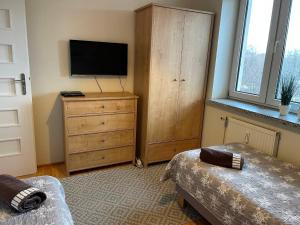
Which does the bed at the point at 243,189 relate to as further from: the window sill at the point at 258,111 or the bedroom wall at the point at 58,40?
the bedroom wall at the point at 58,40

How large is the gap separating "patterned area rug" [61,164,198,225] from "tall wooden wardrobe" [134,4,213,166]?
1.37ft

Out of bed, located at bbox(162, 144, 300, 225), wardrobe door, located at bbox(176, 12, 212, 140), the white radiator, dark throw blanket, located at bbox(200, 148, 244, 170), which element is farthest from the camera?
wardrobe door, located at bbox(176, 12, 212, 140)

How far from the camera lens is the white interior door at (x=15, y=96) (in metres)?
2.33

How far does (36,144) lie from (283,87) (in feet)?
9.35

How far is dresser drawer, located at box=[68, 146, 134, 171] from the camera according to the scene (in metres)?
2.74

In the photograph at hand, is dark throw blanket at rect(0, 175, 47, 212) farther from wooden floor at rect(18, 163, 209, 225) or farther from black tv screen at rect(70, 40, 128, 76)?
black tv screen at rect(70, 40, 128, 76)

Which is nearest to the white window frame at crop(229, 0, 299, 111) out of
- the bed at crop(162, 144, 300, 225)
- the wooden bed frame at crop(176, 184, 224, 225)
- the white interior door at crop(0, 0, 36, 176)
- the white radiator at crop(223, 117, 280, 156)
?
the white radiator at crop(223, 117, 280, 156)

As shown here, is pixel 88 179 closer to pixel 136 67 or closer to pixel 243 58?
pixel 136 67

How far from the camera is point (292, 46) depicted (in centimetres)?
242

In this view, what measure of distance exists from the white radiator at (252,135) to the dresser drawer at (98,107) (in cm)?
121

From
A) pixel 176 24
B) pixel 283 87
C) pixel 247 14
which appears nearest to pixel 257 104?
pixel 283 87

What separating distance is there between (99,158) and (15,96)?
1156mm

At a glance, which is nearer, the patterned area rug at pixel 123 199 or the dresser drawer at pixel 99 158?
the patterned area rug at pixel 123 199

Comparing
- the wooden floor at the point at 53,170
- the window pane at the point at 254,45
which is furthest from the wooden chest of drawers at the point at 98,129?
the window pane at the point at 254,45
